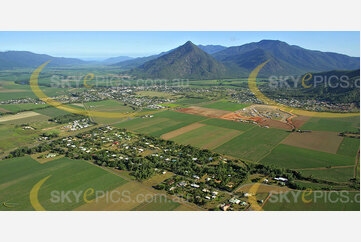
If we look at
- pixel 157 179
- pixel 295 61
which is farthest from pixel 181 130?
pixel 295 61

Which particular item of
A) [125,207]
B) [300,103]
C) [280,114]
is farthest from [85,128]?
[300,103]

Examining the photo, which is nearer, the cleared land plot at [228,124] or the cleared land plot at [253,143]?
the cleared land plot at [253,143]

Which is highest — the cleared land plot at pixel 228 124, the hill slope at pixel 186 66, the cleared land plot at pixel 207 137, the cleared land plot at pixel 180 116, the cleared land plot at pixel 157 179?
the hill slope at pixel 186 66

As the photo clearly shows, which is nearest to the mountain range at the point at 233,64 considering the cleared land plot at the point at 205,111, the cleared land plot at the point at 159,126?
the cleared land plot at the point at 205,111

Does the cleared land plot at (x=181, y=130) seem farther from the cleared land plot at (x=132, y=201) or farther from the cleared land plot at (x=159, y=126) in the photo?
the cleared land plot at (x=132, y=201)

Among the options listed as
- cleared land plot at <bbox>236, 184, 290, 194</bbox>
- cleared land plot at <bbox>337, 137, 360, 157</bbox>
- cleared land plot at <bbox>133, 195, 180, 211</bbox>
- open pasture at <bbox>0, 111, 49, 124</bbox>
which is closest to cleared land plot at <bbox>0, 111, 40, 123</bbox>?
open pasture at <bbox>0, 111, 49, 124</bbox>
